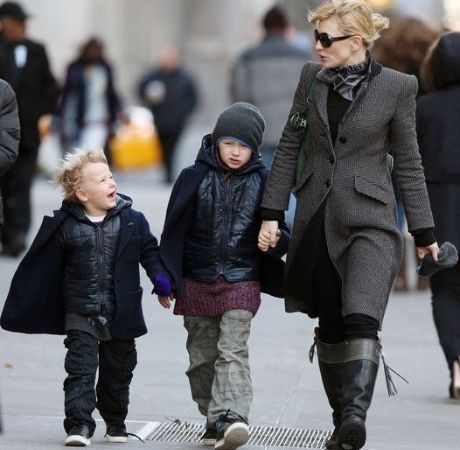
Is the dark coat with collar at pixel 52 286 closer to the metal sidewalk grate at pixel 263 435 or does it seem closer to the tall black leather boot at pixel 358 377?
the metal sidewalk grate at pixel 263 435

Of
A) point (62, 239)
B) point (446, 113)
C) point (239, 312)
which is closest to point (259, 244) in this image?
point (239, 312)

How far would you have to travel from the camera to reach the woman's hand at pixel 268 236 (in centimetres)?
643

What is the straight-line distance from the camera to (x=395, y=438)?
717 centimetres

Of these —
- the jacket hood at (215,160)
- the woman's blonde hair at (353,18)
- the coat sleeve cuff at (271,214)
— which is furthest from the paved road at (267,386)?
the woman's blonde hair at (353,18)

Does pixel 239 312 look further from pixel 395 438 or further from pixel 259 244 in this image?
pixel 395 438

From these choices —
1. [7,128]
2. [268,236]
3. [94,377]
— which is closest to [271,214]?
[268,236]

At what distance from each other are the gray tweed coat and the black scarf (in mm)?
34

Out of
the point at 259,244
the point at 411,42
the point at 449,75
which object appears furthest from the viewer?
the point at 411,42

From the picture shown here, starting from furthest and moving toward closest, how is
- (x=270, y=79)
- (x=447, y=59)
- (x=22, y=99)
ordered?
1. (x=270, y=79)
2. (x=22, y=99)
3. (x=447, y=59)

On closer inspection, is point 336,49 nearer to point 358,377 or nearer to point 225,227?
point 225,227

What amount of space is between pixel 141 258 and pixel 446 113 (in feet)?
7.71

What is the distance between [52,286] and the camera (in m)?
6.55

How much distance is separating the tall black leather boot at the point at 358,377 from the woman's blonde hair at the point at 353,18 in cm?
118

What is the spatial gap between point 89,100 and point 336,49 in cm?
1384
